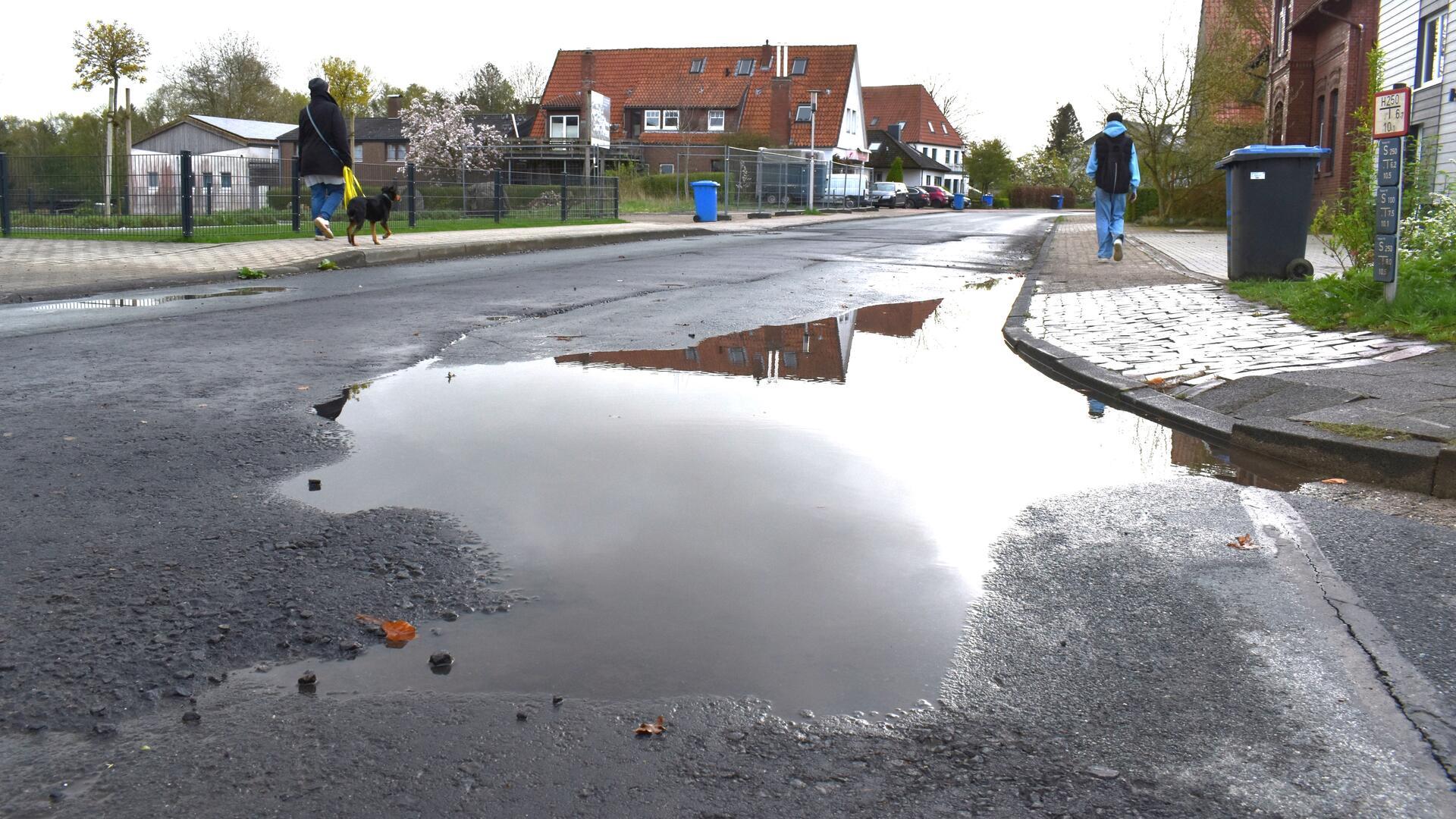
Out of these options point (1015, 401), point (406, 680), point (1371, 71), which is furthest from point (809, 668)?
point (1371, 71)

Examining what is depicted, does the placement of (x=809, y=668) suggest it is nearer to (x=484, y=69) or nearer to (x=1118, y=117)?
(x=1118, y=117)

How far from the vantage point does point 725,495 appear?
4625mm

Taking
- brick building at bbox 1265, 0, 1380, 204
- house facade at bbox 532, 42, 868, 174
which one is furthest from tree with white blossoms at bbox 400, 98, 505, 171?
brick building at bbox 1265, 0, 1380, 204

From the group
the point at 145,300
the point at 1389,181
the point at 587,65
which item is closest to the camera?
the point at 1389,181

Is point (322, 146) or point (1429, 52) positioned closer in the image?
point (322, 146)

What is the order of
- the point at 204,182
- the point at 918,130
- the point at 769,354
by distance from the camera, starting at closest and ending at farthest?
1. the point at 769,354
2. the point at 204,182
3. the point at 918,130

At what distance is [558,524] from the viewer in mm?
4172

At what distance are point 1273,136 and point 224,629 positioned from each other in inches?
1516

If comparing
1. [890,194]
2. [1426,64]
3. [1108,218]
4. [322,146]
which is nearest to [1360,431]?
[1108,218]

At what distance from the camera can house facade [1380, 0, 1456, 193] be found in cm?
2186

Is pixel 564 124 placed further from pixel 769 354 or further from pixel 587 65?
pixel 769 354

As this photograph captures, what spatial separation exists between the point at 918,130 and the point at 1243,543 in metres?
101

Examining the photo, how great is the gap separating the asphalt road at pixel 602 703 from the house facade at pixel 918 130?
312 feet

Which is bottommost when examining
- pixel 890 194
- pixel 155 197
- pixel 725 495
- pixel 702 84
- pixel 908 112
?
pixel 725 495
